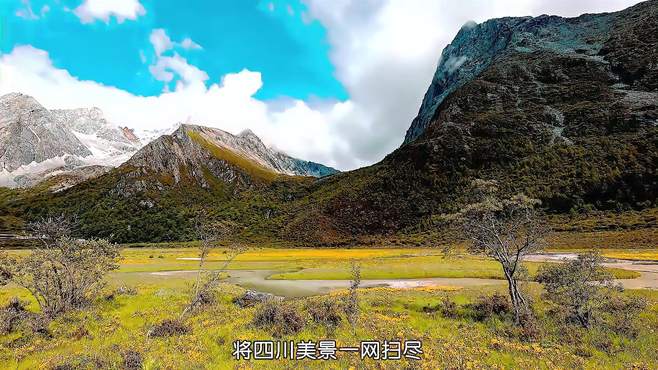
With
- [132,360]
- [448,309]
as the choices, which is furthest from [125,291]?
[448,309]

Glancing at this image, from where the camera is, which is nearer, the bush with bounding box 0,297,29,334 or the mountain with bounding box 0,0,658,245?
the bush with bounding box 0,297,29,334

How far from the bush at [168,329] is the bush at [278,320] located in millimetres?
3952

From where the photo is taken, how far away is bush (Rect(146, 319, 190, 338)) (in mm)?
20047

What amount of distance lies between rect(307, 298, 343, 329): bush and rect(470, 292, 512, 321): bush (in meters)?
8.86

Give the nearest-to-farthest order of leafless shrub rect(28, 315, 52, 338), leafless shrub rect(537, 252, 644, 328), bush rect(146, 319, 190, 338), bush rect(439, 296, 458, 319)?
bush rect(146, 319, 190, 338)
leafless shrub rect(28, 315, 52, 338)
leafless shrub rect(537, 252, 644, 328)
bush rect(439, 296, 458, 319)

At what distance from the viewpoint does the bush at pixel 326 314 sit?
2202 centimetres

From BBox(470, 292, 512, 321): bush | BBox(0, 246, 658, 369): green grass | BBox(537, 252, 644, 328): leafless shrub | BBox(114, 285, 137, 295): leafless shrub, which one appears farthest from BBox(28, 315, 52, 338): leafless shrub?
BBox(537, 252, 644, 328): leafless shrub

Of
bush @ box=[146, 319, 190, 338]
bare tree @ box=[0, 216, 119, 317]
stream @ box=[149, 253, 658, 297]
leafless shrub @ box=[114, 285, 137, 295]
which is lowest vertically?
stream @ box=[149, 253, 658, 297]

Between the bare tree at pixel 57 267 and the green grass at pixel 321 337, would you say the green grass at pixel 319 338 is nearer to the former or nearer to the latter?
the green grass at pixel 321 337

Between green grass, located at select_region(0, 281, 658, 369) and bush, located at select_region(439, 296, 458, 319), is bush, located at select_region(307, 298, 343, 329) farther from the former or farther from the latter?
bush, located at select_region(439, 296, 458, 319)

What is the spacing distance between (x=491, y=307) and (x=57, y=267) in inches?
1158

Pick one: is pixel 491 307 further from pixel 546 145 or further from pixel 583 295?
pixel 546 145

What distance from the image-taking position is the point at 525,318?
21266 mm

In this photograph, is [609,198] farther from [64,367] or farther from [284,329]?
[64,367]
